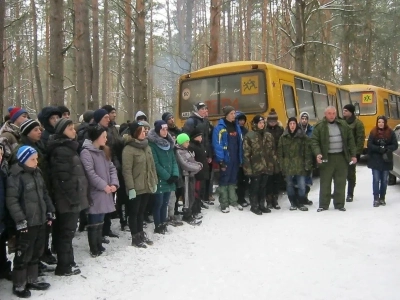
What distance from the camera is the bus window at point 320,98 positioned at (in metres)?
11.5

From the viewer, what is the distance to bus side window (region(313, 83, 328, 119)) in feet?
37.6

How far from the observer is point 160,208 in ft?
20.5

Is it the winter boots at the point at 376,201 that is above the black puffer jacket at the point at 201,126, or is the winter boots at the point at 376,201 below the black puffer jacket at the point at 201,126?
below

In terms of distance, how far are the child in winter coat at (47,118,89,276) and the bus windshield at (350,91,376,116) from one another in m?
14.2

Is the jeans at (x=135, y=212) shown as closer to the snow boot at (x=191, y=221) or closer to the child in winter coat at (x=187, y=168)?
the child in winter coat at (x=187, y=168)

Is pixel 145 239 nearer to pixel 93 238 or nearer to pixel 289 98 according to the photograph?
pixel 93 238

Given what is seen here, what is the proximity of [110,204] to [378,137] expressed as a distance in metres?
5.51

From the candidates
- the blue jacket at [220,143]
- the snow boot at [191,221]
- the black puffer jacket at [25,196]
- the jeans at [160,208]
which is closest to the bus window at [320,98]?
the blue jacket at [220,143]

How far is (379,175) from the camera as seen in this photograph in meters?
7.94

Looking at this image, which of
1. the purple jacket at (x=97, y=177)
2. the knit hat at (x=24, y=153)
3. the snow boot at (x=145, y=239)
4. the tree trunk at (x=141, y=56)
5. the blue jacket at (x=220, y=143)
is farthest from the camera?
the tree trunk at (x=141, y=56)

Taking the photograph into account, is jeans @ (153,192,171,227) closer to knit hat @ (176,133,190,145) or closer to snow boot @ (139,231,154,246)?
snow boot @ (139,231,154,246)

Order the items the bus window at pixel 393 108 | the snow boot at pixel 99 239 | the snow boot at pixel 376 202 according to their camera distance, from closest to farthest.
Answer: the snow boot at pixel 99 239
the snow boot at pixel 376 202
the bus window at pixel 393 108

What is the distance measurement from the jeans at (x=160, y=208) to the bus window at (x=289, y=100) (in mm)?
4296

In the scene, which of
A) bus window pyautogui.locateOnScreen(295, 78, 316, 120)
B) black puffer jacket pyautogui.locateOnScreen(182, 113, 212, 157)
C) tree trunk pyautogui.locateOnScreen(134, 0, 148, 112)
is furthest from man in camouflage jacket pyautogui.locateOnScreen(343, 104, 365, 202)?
tree trunk pyautogui.locateOnScreen(134, 0, 148, 112)
